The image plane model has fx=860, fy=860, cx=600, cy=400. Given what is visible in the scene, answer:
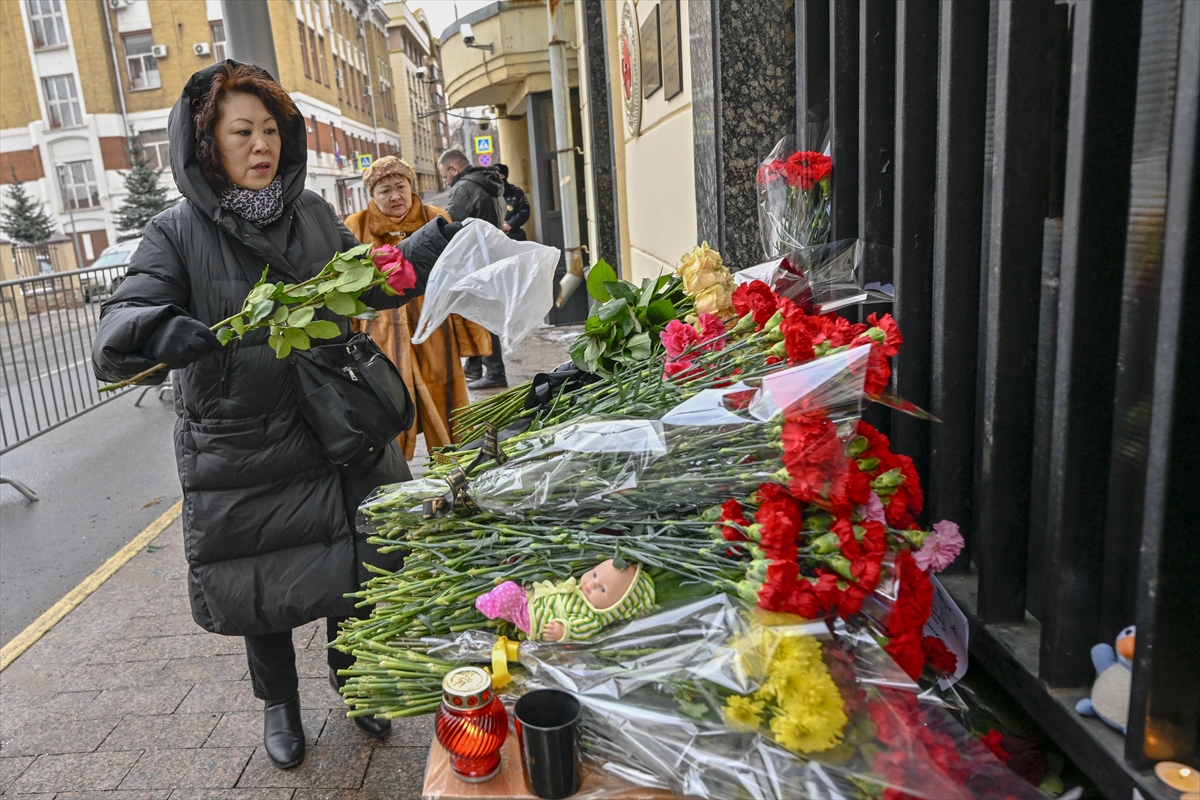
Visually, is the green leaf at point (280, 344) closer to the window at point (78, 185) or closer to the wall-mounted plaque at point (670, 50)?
the wall-mounted plaque at point (670, 50)

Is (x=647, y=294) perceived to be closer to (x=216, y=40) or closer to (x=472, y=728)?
(x=472, y=728)

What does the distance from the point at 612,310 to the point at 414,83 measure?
68312mm

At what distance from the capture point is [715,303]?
6.08 feet

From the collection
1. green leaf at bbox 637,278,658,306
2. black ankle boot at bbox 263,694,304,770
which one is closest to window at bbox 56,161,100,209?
black ankle boot at bbox 263,694,304,770

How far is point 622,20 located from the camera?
554 cm

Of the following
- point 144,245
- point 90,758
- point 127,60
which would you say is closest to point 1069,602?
point 144,245

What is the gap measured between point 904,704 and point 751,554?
1.00ft

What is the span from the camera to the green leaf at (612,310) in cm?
205

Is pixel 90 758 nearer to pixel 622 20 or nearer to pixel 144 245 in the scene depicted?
pixel 144 245

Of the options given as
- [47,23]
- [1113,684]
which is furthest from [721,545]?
[47,23]

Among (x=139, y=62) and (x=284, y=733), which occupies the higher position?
(x=139, y=62)

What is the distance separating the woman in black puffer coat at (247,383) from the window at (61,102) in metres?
36.8

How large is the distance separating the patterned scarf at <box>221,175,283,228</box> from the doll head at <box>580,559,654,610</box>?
1615 mm

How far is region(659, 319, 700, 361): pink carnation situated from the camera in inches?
68.2
